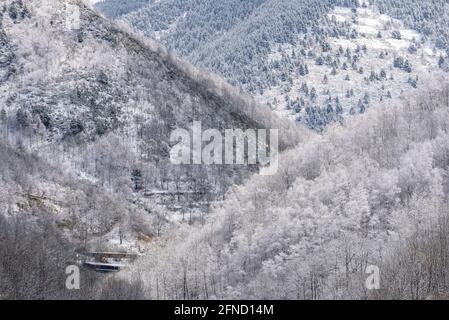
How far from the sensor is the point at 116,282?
125 metres

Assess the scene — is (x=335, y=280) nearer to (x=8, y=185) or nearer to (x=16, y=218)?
(x=16, y=218)

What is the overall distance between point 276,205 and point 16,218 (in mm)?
43566

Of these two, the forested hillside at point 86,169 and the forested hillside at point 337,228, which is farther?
the forested hillside at point 86,169

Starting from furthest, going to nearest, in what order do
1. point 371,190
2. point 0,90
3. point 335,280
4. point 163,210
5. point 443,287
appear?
point 0,90, point 163,210, point 371,190, point 335,280, point 443,287

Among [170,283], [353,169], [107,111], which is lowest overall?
[170,283]

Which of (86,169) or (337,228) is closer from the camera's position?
(337,228)

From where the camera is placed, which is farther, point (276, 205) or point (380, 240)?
point (276, 205)

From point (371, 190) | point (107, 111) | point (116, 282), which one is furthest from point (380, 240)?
point (107, 111)

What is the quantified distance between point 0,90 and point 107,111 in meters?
24.1

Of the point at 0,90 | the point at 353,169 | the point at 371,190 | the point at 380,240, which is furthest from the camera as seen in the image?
the point at 0,90

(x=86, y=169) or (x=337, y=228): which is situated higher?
(x=86, y=169)

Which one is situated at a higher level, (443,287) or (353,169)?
(353,169)

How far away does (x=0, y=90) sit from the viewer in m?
193

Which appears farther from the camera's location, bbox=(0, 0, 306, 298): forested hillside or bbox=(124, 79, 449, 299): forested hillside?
bbox=(0, 0, 306, 298): forested hillside
